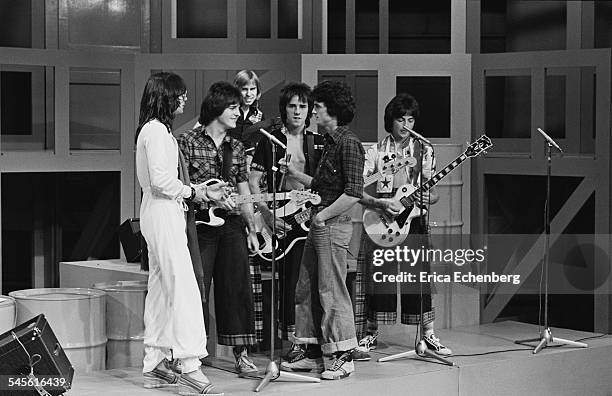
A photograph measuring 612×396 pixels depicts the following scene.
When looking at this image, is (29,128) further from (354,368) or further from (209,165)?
(354,368)

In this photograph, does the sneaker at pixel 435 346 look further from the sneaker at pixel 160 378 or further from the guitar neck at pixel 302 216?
the sneaker at pixel 160 378

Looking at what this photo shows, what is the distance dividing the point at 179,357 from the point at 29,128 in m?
2.43

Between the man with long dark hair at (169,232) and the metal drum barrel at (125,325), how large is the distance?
591mm

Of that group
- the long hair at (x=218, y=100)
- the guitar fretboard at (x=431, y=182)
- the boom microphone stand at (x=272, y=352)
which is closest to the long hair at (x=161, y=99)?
the long hair at (x=218, y=100)

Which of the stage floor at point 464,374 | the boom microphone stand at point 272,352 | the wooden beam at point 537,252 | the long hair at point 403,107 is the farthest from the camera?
the wooden beam at point 537,252

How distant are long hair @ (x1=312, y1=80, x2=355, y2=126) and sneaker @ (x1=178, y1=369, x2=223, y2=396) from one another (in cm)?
135

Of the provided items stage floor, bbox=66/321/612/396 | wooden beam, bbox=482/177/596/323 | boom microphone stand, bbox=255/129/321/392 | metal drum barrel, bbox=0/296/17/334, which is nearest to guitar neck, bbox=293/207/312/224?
boom microphone stand, bbox=255/129/321/392

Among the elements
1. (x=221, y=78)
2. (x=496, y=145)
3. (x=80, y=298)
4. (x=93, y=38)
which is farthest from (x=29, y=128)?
(x=496, y=145)

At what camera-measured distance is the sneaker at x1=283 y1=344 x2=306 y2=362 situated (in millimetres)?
5676

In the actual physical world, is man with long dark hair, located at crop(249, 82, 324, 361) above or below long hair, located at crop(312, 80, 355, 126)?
below

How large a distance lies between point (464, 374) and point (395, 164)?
3.70 feet

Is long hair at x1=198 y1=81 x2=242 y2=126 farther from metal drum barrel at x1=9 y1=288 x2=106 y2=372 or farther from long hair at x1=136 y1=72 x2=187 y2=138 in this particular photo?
metal drum barrel at x1=9 y1=288 x2=106 y2=372

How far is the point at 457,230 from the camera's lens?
7102mm

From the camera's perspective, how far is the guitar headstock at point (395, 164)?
6023mm
